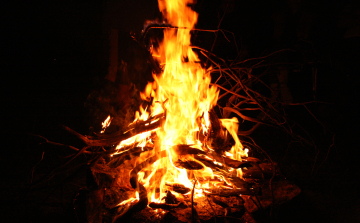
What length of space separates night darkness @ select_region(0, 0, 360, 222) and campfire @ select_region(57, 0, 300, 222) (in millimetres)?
1641

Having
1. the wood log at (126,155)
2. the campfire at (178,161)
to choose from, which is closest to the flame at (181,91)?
the campfire at (178,161)

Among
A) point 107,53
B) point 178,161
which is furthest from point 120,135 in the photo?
point 107,53

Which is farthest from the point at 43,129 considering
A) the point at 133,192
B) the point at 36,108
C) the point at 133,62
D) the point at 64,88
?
the point at 133,192

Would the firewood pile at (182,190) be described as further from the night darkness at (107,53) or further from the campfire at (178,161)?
the night darkness at (107,53)

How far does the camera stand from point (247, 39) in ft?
20.8

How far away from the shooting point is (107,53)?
7.44m

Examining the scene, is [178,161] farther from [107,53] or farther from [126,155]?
[107,53]

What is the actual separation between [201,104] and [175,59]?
0.74 meters

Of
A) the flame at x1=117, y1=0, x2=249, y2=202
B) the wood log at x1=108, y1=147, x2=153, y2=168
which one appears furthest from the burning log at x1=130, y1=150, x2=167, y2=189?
the wood log at x1=108, y1=147, x2=153, y2=168

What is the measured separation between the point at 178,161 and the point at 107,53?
5.86m

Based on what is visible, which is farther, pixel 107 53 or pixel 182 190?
pixel 107 53

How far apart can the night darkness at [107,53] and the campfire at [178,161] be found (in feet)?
5.38

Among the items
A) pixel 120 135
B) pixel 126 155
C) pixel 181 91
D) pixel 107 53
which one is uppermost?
pixel 107 53

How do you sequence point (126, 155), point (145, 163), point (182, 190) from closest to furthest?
point (182, 190)
point (145, 163)
point (126, 155)
